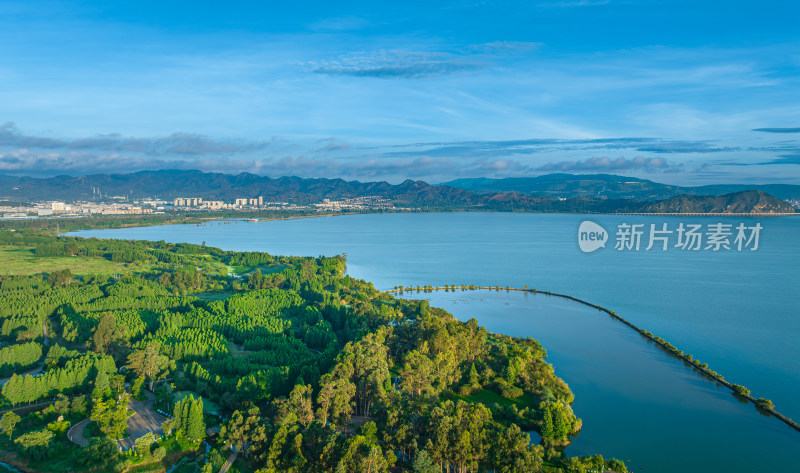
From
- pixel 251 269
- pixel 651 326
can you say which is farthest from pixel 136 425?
pixel 251 269

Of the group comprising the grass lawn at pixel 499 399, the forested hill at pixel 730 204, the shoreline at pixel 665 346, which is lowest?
the grass lawn at pixel 499 399

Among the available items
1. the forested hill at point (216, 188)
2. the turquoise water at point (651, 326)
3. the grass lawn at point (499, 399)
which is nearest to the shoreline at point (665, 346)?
the turquoise water at point (651, 326)

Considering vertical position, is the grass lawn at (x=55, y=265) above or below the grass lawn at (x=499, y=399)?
above

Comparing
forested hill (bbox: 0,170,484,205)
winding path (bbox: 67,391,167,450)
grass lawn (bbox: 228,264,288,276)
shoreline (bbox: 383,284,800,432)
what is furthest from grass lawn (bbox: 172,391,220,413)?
forested hill (bbox: 0,170,484,205)

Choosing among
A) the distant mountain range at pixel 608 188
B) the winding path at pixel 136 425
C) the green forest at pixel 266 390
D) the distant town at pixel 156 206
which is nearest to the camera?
the green forest at pixel 266 390

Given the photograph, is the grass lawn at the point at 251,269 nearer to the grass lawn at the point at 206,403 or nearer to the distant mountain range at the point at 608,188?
the grass lawn at the point at 206,403

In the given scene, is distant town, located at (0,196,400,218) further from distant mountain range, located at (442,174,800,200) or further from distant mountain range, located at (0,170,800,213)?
distant mountain range, located at (442,174,800,200)
